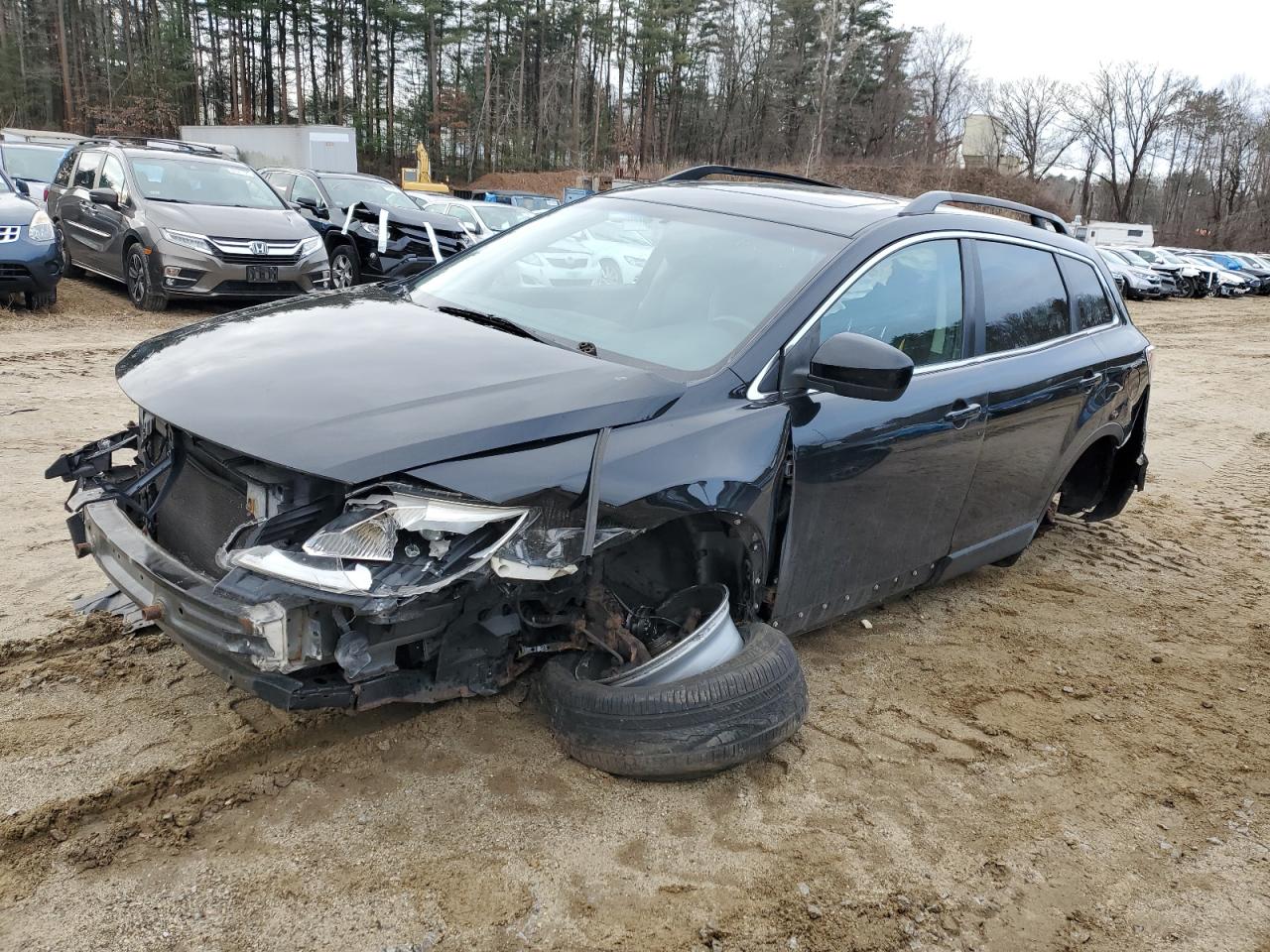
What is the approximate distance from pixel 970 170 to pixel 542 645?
165 feet

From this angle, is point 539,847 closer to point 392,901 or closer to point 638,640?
point 392,901

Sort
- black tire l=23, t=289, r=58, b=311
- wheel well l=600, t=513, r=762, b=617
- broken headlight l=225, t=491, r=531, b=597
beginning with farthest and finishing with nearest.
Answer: black tire l=23, t=289, r=58, b=311 < wheel well l=600, t=513, r=762, b=617 < broken headlight l=225, t=491, r=531, b=597

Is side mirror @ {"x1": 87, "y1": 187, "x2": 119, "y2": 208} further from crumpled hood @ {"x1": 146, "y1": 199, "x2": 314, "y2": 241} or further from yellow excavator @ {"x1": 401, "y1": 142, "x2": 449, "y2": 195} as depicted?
yellow excavator @ {"x1": 401, "y1": 142, "x2": 449, "y2": 195}

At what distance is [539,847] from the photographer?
8.57ft

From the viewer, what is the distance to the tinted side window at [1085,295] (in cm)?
464

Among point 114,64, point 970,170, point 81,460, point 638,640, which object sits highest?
point 114,64

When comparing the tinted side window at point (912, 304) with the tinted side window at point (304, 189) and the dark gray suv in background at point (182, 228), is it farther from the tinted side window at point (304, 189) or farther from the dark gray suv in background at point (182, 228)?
the tinted side window at point (304, 189)

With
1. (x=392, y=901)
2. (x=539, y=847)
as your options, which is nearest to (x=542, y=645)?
(x=539, y=847)

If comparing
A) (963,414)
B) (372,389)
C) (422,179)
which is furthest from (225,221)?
(422,179)

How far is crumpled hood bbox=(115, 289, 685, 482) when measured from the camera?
2.40 meters

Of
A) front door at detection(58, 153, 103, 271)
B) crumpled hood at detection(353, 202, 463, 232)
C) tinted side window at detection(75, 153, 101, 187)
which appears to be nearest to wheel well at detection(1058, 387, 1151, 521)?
crumpled hood at detection(353, 202, 463, 232)

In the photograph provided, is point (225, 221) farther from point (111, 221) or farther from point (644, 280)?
point (644, 280)

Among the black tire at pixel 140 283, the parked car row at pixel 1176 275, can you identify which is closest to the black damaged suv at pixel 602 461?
the black tire at pixel 140 283

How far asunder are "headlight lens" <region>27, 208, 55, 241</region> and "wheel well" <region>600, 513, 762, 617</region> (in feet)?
30.3
